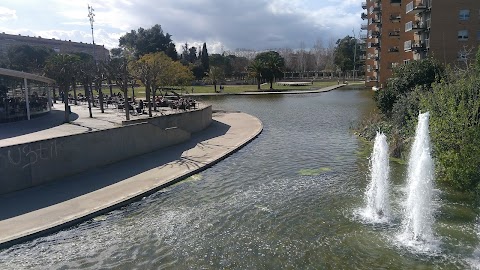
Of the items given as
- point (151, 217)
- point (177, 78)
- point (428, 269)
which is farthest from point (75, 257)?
point (177, 78)

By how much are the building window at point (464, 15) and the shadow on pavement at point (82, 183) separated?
4180cm

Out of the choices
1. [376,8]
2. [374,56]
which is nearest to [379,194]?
[374,56]

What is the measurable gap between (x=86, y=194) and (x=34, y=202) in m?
1.69

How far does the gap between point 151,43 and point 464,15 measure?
76.8 metres

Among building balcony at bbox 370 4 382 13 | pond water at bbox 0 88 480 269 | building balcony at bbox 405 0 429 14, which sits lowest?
pond water at bbox 0 88 480 269

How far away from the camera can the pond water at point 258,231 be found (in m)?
9.89

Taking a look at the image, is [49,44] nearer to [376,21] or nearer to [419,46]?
[376,21]

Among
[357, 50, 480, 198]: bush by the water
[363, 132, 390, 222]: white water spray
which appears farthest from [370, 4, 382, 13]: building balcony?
[363, 132, 390, 222]: white water spray

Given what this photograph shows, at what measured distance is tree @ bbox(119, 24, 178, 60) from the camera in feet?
343

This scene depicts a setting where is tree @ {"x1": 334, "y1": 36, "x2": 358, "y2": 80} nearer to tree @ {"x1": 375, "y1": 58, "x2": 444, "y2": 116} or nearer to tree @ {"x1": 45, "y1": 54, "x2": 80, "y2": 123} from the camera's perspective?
tree @ {"x1": 375, "y1": 58, "x2": 444, "y2": 116}

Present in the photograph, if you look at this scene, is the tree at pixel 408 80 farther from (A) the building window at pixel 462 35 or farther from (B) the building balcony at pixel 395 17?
(B) the building balcony at pixel 395 17

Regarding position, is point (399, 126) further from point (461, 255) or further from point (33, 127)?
point (33, 127)

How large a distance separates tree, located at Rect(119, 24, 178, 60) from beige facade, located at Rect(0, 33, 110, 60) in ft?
36.4

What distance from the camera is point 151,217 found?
1274cm
